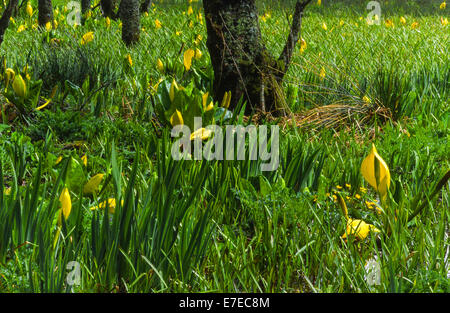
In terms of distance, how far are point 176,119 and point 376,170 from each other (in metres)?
1.09

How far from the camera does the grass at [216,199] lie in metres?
1.44

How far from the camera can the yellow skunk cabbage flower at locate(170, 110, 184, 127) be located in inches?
94.0

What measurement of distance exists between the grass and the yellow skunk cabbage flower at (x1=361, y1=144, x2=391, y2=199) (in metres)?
0.11

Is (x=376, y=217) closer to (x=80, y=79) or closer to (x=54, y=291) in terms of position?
(x=54, y=291)

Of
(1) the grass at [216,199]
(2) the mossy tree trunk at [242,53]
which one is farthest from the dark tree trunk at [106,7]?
(2) the mossy tree trunk at [242,53]

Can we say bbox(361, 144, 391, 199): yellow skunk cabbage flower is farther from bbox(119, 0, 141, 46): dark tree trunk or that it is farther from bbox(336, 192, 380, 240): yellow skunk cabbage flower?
bbox(119, 0, 141, 46): dark tree trunk

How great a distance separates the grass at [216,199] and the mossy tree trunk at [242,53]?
141mm

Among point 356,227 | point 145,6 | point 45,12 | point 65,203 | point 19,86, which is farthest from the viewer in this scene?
point 145,6

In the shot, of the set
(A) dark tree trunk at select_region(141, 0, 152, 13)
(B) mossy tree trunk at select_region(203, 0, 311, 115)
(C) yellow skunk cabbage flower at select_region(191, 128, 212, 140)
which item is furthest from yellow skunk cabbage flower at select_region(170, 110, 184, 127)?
(A) dark tree trunk at select_region(141, 0, 152, 13)

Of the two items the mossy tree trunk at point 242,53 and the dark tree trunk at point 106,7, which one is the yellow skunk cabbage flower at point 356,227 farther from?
the dark tree trunk at point 106,7

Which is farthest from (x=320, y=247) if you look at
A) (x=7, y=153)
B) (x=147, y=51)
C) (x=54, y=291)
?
(x=147, y=51)

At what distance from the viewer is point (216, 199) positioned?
5.81 ft

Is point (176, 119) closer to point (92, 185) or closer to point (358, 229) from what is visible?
point (92, 185)

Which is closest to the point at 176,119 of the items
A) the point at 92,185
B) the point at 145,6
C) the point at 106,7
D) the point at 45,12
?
the point at 92,185
